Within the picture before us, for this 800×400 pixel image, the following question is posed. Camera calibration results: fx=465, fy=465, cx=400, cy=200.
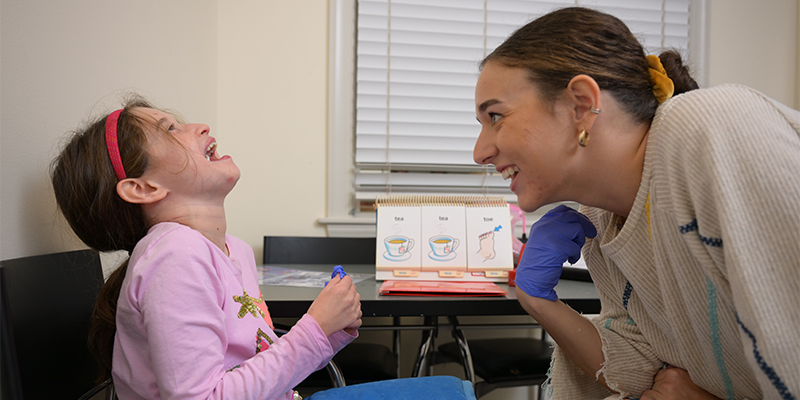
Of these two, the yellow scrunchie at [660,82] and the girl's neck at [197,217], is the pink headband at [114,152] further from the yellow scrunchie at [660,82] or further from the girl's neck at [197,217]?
the yellow scrunchie at [660,82]

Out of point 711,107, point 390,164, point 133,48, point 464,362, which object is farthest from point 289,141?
point 711,107

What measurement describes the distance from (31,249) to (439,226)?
42.1 inches

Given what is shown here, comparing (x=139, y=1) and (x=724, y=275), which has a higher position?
(x=139, y=1)

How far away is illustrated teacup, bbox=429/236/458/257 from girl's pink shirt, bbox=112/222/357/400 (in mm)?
718

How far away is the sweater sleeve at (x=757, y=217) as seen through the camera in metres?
0.55

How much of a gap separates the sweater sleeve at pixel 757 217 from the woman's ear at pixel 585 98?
177 millimetres

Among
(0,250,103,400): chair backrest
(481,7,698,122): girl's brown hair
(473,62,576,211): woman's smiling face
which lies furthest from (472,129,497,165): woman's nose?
(0,250,103,400): chair backrest

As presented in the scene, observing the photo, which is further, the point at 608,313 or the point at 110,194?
the point at 608,313

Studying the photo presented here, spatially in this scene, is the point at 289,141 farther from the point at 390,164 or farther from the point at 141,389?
the point at 141,389

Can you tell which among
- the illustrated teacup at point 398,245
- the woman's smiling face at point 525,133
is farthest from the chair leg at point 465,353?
the woman's smiling face at point 525,133

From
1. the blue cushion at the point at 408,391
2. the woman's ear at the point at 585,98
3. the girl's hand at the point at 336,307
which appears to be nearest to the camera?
the woman's ear at the point at 585,98

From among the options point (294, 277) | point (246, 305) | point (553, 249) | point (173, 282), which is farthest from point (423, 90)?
point (173, 282)

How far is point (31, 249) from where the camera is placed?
0.94 metres

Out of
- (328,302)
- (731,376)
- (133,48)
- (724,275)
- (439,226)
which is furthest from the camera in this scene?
(439,226)
